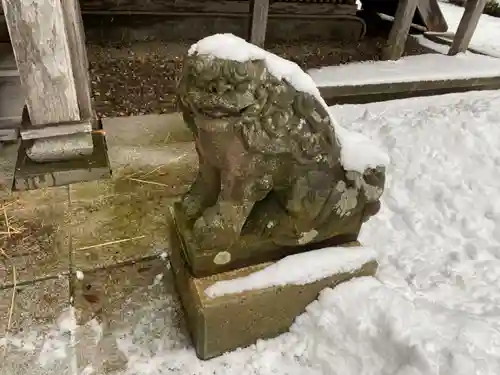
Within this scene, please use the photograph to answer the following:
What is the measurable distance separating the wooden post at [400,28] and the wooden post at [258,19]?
5.48ft

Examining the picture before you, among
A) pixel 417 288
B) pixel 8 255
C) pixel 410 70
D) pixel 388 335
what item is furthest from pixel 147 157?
pixel 410 70

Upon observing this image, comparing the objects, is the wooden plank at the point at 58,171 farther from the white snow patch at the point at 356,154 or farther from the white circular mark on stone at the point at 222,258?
the white snow patch at the point at 356,154

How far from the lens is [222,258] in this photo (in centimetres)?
169

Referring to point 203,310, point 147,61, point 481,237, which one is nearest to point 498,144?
point 481,237

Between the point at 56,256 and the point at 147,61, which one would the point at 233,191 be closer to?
the point at 56,256

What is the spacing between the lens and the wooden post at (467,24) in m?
5.42

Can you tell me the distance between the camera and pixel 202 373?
1.71m

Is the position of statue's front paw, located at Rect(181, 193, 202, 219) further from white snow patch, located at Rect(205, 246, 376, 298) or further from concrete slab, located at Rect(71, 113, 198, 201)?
concrete slab, located at Rect(71, 113, 198, 201)

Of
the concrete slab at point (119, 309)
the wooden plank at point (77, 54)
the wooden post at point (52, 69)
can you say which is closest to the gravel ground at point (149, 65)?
the wooden plank at point (77, 54)

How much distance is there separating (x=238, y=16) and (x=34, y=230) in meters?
4.38

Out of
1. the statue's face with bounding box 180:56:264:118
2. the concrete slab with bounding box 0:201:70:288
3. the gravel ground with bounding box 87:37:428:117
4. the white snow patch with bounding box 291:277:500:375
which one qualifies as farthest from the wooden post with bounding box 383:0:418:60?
the statue's face with bounding box 180:56:264:118

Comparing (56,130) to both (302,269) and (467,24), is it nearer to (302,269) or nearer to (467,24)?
(302,269)

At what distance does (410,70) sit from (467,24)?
53.4 inches

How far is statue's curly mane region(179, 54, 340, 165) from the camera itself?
4.42 feet
